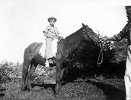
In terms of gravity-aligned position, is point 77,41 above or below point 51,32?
below

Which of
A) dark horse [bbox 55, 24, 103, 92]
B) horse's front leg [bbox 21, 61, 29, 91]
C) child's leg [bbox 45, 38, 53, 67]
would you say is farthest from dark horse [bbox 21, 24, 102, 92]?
horse's front leg [bbox 21, 61, 29, 91]

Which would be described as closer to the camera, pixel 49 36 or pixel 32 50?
pixel 49 36

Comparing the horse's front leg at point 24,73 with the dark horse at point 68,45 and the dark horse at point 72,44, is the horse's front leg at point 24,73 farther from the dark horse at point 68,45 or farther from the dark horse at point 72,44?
the dark horse at point 72,44

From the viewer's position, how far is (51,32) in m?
10.2

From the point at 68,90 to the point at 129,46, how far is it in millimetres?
4730

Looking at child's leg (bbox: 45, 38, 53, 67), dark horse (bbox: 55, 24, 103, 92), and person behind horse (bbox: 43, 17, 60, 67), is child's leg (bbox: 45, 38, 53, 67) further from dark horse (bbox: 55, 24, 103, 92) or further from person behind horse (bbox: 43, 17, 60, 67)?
dark horse (bbox: 55, 24, 103, 92)

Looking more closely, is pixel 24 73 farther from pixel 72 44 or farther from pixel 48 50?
pixel 72 44

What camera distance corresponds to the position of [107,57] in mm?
13383

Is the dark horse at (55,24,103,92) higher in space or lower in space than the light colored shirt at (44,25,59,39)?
lower

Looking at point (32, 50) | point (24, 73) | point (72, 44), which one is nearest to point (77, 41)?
point (72, 44)

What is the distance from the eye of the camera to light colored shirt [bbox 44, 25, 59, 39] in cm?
1019

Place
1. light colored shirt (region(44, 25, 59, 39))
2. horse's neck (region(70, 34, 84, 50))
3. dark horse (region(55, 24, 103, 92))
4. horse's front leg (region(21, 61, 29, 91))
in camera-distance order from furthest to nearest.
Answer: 1. horse's front leg (region(21, 61, 29, 91))
2. light colored shirt (region(44, 25, 59, 39))
3. horse's neck (region(70, 34, 84, 50))
4. dark horse (region(55, 24, 103, 92))

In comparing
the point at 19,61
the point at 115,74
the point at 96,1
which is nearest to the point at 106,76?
the point at 115,74

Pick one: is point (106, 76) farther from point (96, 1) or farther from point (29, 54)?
point (96, 1)
